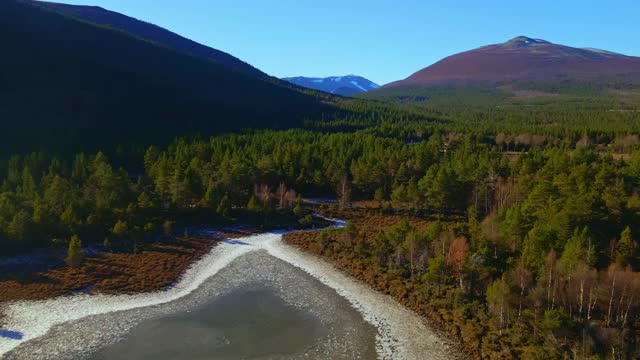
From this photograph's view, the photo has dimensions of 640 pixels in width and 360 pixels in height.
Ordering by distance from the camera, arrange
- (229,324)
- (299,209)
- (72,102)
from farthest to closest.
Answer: (72,102) → (299,209) → (229,324)

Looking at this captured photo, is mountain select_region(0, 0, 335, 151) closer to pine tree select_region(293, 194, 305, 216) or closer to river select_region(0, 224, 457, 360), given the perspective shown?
pine tree select_region(293, 194, 305, 216)

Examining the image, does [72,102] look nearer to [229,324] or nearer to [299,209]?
[299,209]

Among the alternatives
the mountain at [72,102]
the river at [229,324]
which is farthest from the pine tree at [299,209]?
the mountain at [72,102]

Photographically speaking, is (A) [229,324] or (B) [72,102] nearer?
(A) [229,324]

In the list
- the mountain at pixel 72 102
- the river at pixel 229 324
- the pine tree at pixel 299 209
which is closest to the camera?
the river at pixel 229 324

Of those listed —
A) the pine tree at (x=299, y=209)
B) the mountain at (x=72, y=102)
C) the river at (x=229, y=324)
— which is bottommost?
the river at (x=229, y=324)

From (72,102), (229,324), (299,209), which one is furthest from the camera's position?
(72,102)

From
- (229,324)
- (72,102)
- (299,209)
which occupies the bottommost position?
(229,324)

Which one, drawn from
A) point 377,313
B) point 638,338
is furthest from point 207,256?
point 638,338

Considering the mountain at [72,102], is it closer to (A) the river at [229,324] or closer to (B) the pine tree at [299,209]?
(B) the pine tree at [299,209]

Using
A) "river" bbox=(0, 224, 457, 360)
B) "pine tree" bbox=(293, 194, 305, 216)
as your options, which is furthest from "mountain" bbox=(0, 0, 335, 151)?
"river" bbox=(0, 224, 457, 360)

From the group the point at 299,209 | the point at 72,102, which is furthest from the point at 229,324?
the point at 72,102
